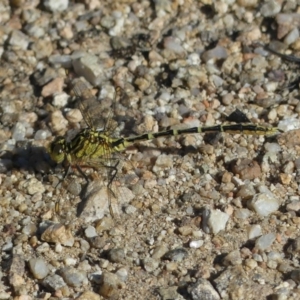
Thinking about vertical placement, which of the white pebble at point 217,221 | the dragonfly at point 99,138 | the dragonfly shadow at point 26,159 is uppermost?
the white pebble at point 217,221

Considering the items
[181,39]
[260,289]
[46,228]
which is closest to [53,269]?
[46,228]

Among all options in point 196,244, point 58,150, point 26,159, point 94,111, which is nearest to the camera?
point 196,244

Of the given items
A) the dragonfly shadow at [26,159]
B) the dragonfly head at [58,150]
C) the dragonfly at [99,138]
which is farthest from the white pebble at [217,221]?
the dragonfly shadow at [26,159]

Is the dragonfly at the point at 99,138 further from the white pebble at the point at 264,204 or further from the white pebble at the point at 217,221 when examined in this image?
the white pebble at the point at 217,221

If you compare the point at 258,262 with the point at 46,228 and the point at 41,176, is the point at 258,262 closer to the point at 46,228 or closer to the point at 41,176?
the point at 46,228

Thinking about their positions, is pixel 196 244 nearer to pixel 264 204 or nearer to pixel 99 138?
pixel 264 204

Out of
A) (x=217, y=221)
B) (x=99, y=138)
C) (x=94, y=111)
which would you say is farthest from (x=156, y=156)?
(x=217, y=221)

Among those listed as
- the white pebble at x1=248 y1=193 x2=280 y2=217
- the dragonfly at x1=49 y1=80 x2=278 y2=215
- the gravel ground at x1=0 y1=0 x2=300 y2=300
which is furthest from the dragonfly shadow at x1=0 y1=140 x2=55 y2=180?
the white pebble at x1=248 y1=193 x2=280 y2=217
